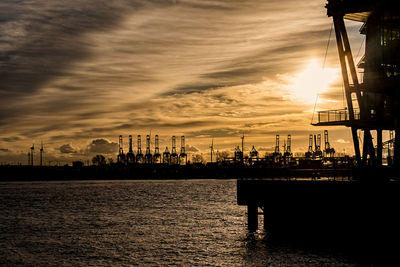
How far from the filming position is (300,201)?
35250 mm

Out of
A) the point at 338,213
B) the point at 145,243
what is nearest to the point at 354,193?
the point at 338,213

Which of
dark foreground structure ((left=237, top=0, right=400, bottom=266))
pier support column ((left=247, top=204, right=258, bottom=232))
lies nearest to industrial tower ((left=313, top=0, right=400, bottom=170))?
dark foreground structure ((left=237, top=0, right=400, bottom=266))

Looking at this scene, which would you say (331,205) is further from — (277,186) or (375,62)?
(375,62)

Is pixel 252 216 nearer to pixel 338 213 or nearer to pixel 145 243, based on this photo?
pixel 145 243

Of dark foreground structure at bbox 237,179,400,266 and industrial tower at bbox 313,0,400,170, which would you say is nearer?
dark foreground structure at bbox 237,179,400,266

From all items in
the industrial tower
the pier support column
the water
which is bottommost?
the water

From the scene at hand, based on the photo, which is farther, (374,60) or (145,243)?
(374,60)

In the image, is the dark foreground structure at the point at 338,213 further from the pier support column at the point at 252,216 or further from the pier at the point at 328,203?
the pier support column at the point at 252,216

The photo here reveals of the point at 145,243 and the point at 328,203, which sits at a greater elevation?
the point at 328,203

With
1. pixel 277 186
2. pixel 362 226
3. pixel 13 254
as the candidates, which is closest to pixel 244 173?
pixel 277 186

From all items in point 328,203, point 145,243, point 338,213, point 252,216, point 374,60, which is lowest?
point 145,243

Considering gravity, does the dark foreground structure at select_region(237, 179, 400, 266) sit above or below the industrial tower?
below

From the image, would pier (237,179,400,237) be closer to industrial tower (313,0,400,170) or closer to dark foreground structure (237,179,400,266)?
dark foreground structure (237,179,400,266)

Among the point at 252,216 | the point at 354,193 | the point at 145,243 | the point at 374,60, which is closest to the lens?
the point at 354,193
